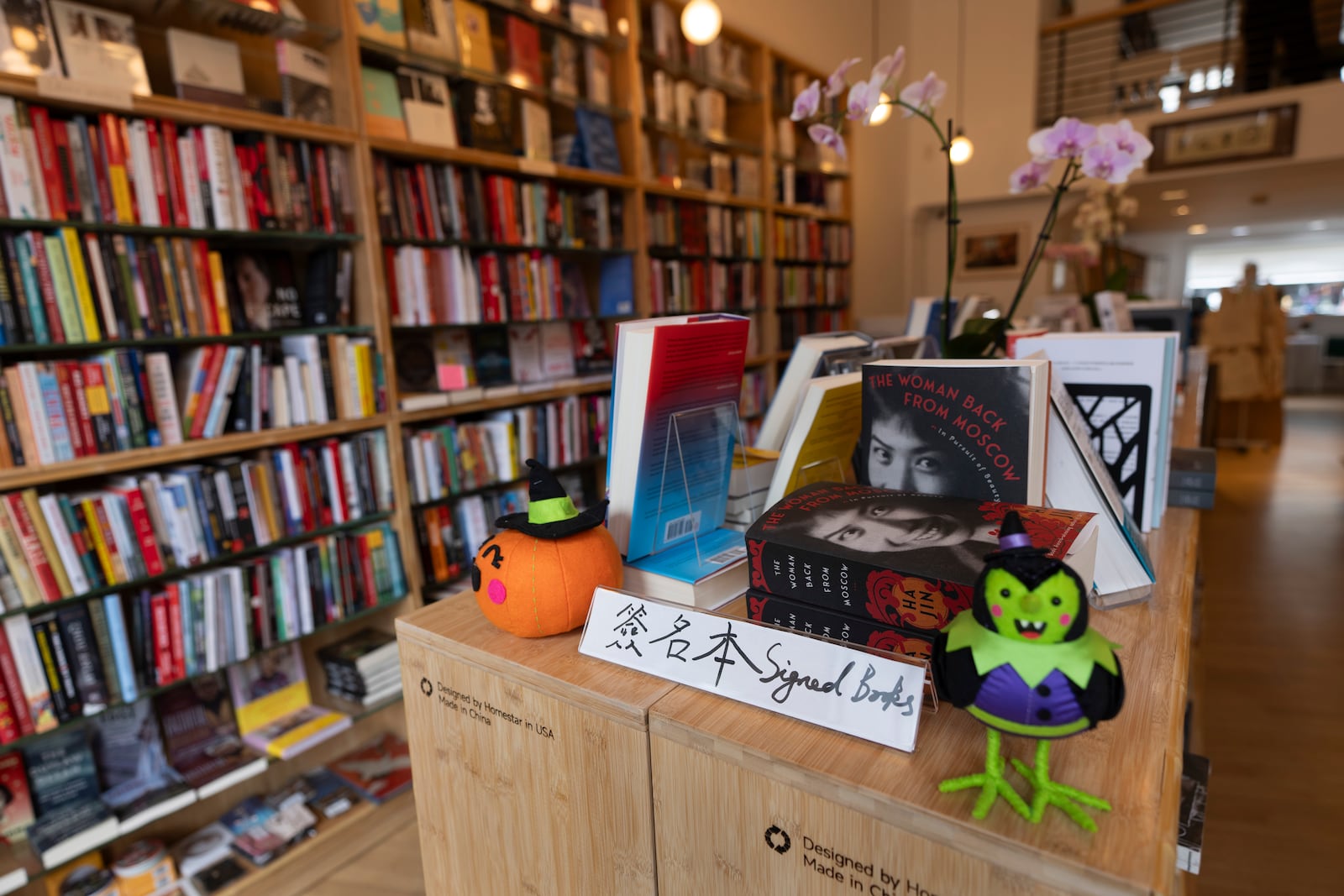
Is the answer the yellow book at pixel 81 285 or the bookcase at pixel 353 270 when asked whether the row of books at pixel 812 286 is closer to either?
the bookcase at pixel 353 270

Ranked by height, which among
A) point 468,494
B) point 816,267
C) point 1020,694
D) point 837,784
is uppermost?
point 816,267

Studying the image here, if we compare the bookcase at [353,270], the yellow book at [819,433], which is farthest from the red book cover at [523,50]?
the yellow book at [819,433]

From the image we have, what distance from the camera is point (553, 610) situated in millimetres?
780

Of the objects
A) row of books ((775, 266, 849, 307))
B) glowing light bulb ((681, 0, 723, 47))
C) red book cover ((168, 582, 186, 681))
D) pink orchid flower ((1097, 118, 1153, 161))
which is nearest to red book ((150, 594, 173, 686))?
red book cover ((168, 582, 186, 681))

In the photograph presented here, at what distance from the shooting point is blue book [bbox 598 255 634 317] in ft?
9.66

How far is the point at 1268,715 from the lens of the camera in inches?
90.0

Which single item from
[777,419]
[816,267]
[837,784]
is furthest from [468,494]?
[816,267]

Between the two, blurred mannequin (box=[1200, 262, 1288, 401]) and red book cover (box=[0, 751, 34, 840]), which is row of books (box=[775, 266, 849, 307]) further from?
blurred mannequin (box=[1200, 262, 1288, 401])

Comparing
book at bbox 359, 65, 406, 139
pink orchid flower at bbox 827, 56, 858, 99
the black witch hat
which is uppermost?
book at bbox 359, 65, 406, 139

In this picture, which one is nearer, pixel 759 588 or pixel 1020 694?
pixel 1020 694

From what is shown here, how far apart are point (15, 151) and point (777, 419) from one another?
5.36 ft

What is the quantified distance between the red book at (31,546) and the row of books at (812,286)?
11.3ft

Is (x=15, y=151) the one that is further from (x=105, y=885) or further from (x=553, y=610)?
(x=105, y=885)

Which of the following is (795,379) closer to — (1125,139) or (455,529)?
(1125,139)
